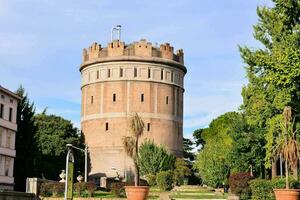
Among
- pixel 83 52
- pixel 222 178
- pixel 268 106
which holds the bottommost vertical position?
pixel 222 178

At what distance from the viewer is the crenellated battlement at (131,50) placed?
60.7 meters

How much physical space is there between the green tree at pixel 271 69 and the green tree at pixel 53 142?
91.2ft

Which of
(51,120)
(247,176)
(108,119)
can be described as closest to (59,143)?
(51,120)

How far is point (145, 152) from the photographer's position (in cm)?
5097

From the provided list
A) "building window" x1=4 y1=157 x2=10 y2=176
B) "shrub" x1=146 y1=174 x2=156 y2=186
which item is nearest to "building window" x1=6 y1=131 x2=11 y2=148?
"building window" x1=4 y1=157 x2=10 y2=176

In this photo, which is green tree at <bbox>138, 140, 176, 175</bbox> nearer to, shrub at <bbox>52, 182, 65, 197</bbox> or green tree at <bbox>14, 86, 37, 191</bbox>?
green tree at <bbox>14, 86, 37, 191</bbox>

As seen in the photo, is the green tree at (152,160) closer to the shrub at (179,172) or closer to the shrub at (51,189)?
the shrub at (179,172)

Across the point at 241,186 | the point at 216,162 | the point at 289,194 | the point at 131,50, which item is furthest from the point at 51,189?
the point at 131,50

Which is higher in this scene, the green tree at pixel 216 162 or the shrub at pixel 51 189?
the green tree at pixel 216 162

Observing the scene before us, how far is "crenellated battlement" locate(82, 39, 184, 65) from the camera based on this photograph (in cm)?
6069

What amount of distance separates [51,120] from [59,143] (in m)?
3.34

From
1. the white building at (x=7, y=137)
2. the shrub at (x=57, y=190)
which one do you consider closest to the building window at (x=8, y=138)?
the white building at (x=7, y=137)

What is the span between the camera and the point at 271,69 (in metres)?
24.2

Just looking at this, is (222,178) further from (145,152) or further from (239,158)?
(145,152)
